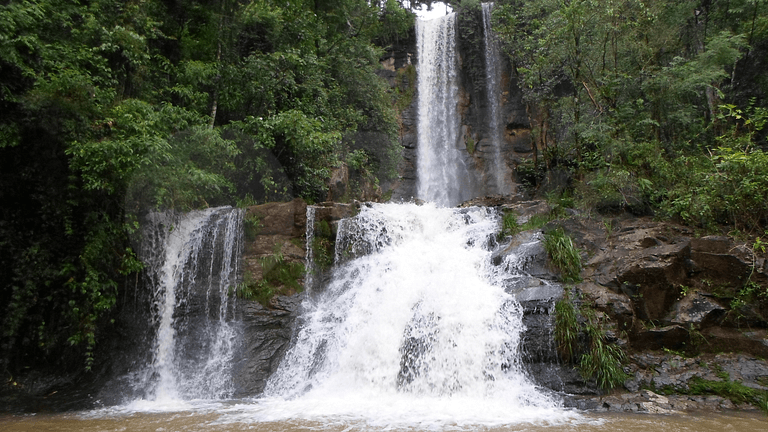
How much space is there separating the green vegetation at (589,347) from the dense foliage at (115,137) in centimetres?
707

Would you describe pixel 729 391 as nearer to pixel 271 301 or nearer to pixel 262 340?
pixel 262 340

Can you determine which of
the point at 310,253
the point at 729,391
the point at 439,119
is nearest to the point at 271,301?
the point at 310,253

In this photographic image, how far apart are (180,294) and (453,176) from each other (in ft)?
44.6

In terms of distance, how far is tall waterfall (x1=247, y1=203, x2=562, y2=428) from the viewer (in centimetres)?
668

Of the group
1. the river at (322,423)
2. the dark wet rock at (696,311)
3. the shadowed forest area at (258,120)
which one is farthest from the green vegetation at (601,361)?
the shadowed forest area at (258,120)

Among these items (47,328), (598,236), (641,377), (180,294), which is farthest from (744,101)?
(47,328)

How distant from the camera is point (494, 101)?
70.7ft

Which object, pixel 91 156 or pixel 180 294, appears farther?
pixel 180 294

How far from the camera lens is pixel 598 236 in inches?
366

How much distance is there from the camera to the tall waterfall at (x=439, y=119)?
65.8 feet

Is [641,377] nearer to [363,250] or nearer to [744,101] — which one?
[363,250]

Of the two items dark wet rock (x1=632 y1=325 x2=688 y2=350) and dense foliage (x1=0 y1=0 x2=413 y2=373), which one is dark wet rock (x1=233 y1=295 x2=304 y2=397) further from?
dark wet rock (x1=632 y1=325 x2=688 y2=350)

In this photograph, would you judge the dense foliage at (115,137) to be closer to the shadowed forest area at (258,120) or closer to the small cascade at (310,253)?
the shadowed forest area at (258,120)

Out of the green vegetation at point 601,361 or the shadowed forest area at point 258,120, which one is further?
the shadowed forest area at point 258,120
